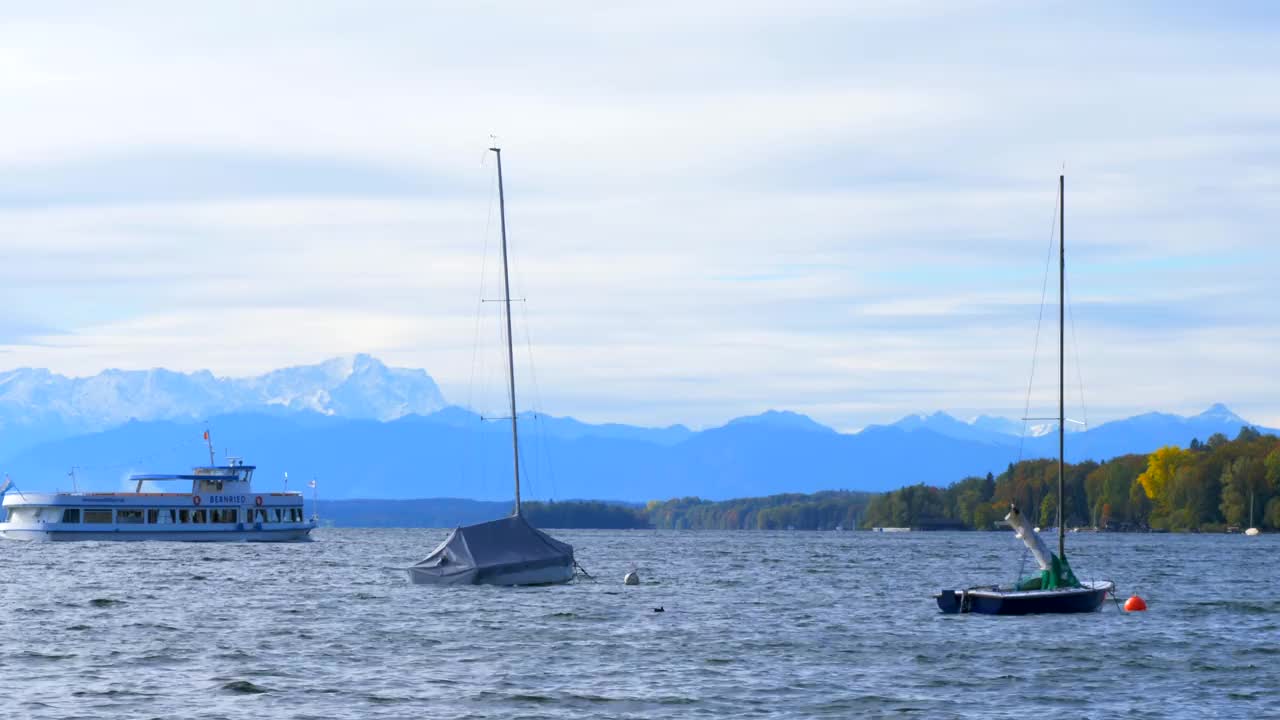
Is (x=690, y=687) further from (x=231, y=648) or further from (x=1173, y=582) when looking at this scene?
(x=1173, y=582)

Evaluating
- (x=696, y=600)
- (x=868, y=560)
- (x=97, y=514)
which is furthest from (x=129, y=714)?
(x=97, y=514)

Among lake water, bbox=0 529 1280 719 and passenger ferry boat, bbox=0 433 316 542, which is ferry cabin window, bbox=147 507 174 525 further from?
lake water, bbox=0 529 1280 719

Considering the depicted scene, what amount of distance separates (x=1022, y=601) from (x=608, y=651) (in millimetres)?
18926

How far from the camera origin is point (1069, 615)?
7800 cm

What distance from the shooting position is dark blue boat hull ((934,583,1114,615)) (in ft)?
244

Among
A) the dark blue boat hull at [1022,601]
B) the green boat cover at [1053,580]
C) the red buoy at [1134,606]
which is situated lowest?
the red buoy at [1134,606]

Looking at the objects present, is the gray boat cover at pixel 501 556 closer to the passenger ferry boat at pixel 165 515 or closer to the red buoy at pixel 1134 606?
the red buoy at pixel 1134 606

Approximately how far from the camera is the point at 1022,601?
7412 centimetres

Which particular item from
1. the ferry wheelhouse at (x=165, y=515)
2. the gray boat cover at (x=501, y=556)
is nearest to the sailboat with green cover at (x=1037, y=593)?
the gray boat cover at (x=501, y=556)

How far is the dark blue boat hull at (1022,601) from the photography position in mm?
74312

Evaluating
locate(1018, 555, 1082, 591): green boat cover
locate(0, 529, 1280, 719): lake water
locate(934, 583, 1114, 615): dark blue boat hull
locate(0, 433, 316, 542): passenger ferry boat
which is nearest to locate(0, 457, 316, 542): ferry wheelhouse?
locate(0, 433, 316, 542): passenger ferry boat

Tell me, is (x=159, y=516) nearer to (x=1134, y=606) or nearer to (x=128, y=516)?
(x=128, y=516)

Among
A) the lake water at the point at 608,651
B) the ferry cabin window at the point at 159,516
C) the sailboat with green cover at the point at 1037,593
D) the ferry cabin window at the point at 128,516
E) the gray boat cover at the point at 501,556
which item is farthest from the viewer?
the ferry cabin window at the point at 159,516

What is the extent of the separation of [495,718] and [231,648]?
2062 cm
